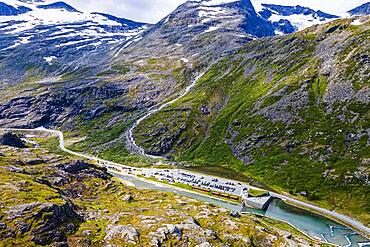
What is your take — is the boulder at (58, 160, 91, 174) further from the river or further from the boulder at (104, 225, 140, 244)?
the boulder at (104, 225, 140, 244)

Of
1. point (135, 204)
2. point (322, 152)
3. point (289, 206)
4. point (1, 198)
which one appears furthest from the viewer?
point (322, 152)

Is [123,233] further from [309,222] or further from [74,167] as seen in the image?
[74,167]

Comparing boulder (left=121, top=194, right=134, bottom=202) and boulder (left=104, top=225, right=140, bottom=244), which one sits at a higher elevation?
boulder (left=104, top=225, right=140, bottom=244)

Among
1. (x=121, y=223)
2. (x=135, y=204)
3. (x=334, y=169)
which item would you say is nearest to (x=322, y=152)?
(x=334, y=169)

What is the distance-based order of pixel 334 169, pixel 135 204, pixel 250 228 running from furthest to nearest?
pixel 334 169 < pixel 135 204 < pixel 250 228

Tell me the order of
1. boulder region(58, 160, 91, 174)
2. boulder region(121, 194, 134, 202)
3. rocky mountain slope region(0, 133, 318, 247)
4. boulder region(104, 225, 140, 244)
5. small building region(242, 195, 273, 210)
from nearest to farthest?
rocky mountain slope region(0, 133, 318, 247) → boulder region(104, 225, 140, 244) → boulder region(121, 194, 134, 202) → small building region(242, 195, 273, 210) → boulder region(58, 160, 91, 174)

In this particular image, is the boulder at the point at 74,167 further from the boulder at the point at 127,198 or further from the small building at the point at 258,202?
the small building at the point at 258,202

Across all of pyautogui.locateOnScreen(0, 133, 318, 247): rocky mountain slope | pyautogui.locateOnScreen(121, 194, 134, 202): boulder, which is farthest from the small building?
pyautogui.locateOnScreen(121, 194, 134, 202): boulder

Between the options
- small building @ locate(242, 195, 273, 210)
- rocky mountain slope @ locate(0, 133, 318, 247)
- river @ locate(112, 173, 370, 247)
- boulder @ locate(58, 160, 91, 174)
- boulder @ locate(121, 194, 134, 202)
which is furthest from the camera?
boulder @ locate(58, 160, 91, 174)

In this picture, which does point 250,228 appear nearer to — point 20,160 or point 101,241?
point 101,241
